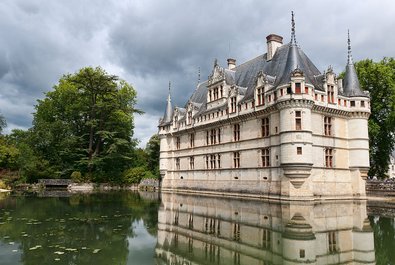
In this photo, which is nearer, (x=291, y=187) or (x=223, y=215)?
(x=223, y=215)

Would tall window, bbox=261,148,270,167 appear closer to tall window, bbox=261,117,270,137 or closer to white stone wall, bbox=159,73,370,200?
white stone wall, bbox=159,73,370,200

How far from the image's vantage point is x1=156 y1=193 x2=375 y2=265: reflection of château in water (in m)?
9.12

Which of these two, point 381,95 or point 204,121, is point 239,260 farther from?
point 381,95

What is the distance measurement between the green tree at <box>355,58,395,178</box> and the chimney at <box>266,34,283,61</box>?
8.33 meters

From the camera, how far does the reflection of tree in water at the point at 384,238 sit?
920cm

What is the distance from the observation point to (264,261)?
8.75 metres

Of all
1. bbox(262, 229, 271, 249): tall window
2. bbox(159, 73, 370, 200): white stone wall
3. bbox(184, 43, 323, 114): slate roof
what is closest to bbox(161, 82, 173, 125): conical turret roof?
bbox(184, 43, 323, 114): slate roof

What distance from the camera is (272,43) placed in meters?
31.1

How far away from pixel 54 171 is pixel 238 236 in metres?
38.8

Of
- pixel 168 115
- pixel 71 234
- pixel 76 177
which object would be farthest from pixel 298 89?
pixel 76 177

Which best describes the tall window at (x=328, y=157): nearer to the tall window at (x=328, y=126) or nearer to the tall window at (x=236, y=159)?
the tall window at (x=328, y=126)

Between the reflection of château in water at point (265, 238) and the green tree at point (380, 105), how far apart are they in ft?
58.9

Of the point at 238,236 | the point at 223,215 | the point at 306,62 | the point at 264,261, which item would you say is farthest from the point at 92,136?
the point at 264,261

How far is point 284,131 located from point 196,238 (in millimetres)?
14556
